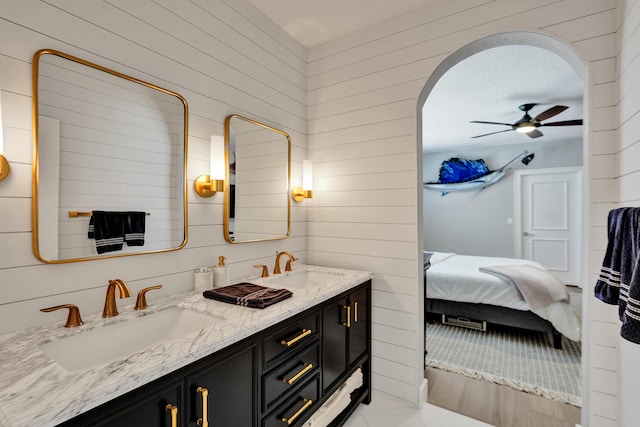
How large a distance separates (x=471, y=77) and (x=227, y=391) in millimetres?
3323

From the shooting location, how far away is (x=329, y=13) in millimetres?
2143

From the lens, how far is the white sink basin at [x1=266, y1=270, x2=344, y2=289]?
2088mm

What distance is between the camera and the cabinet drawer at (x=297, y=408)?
4.43 ft

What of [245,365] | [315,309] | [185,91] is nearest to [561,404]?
[315,309]

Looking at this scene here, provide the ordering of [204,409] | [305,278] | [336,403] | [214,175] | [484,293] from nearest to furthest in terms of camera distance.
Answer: [204,409] → [214,175] → [336,403] → [305,278] → [484,293]

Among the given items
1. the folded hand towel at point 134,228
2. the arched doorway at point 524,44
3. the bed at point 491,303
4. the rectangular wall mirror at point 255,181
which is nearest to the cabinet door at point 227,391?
the folded hand towel at point 134,228

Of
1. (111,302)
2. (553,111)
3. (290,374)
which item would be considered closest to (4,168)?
(111,302)

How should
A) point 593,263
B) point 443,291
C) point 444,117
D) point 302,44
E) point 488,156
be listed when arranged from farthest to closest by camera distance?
1. point 488,156
2. point 444,117
3. point 443,291
4. point 302,44
5. point 593,263

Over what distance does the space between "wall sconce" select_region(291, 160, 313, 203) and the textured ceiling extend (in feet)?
5.71

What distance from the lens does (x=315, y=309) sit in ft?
5.26

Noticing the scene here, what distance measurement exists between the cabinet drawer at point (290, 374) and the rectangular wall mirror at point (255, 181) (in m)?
0.79

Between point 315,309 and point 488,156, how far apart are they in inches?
225

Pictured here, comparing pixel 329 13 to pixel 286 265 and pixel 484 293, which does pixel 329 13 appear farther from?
pixel 484 293

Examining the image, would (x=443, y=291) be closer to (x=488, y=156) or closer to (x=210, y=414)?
(x=210, y=414)
